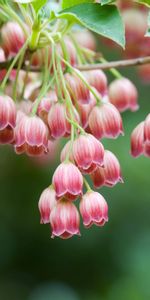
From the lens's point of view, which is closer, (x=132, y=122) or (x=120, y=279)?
(x=132, y=122)

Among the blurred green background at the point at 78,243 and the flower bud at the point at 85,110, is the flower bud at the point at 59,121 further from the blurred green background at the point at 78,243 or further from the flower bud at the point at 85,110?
the blurred green background at the point at 78,243

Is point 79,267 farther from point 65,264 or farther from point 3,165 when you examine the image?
point 3,165

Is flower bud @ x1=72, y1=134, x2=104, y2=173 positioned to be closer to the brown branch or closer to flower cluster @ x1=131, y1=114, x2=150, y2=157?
flower cluster @ x1=131, y1=114, x2=150, y2=157

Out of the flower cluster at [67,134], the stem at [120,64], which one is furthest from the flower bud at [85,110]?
the stem at [120,64]

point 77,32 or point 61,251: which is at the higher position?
point 77,32

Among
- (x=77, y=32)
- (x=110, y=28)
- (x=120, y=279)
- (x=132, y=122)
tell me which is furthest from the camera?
(x=120, y=279)

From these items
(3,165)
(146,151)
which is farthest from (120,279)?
(146,151)
